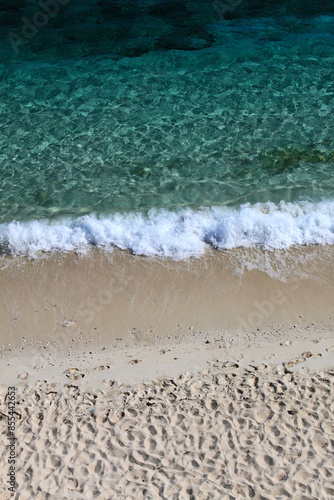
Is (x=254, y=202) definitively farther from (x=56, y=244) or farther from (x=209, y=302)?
(x=56, y=244)

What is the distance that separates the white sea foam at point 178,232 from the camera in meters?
8.39

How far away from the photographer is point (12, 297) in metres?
7.62

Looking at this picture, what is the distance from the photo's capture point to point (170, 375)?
6289mm

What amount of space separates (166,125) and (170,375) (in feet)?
24.0

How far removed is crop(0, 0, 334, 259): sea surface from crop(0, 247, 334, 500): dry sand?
0.82m

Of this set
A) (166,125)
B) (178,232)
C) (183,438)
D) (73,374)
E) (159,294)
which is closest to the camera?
(183,438)

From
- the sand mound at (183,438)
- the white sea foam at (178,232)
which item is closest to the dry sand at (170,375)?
the sand mound at (183,438)

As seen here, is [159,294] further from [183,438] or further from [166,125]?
[166,125]

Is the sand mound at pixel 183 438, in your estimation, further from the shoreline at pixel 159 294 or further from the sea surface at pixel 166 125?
the sea surface at pixel 166 125

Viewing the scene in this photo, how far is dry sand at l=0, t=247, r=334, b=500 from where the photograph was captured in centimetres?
507

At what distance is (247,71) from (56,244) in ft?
27.8

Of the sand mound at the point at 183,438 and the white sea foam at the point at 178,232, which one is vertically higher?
the white sea foam at the point at 178,232

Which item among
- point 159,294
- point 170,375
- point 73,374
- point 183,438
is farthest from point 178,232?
point 183,438

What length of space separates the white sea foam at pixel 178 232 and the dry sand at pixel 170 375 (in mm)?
290
